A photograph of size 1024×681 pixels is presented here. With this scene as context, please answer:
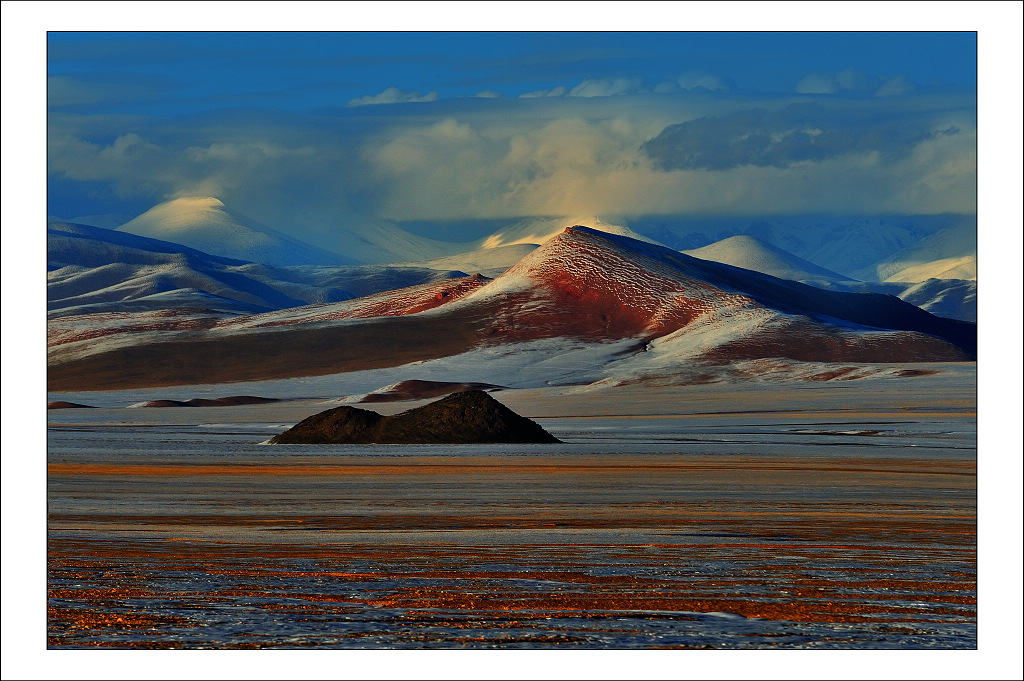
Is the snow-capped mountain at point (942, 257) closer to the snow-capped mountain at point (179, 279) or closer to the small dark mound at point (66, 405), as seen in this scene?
the snow-capped mountain at point (179, 279)

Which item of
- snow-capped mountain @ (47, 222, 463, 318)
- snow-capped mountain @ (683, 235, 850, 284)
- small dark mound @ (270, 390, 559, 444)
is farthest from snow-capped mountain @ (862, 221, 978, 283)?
snow-capped mountain @ (47, 222, 463, 318)

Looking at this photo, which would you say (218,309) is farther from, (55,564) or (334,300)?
(55,564)

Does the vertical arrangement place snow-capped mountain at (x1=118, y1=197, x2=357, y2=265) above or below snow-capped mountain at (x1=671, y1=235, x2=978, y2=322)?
above

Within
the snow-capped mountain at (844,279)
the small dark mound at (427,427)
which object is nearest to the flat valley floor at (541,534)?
the small dark mound at (427,427)

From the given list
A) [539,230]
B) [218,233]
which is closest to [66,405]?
[218,233]

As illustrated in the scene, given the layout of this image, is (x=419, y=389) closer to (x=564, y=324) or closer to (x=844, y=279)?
(x=564, y=324)

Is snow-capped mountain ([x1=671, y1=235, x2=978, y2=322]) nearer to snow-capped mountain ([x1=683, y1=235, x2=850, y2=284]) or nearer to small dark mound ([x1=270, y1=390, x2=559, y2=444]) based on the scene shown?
snow-capped mountain ([x1=683, y1=235, x2=850, y2=284])
